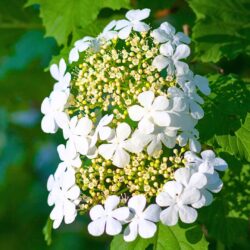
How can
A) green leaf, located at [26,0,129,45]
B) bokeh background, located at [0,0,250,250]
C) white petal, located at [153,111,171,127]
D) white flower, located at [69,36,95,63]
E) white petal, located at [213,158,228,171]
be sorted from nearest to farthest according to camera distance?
white petal, located at [153,111,171,127], white petal, located at [213,158,228,171], white flower, located at [69,36,95,63], green leaf, located at [26,0,129,45], bokeh background, located at [0,0,250,250]

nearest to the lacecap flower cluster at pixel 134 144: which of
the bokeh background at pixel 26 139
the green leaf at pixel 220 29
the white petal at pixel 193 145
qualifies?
the white petal at pixel 193 145

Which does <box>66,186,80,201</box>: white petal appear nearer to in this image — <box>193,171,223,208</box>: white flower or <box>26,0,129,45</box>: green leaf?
<box>193,171,223,208</box>: white flower

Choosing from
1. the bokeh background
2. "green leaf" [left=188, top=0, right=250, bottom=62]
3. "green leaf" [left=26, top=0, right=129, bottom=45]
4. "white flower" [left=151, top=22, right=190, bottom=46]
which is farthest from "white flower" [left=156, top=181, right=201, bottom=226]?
the bokeh background

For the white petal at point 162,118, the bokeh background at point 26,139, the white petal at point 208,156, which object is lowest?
the bokeh background at point 26,139

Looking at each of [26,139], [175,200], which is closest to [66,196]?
[175,200]

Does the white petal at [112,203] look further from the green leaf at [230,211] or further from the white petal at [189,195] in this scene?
the green leaf at [230,211]

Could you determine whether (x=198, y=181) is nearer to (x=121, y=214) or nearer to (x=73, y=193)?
(x=121, y=214)
